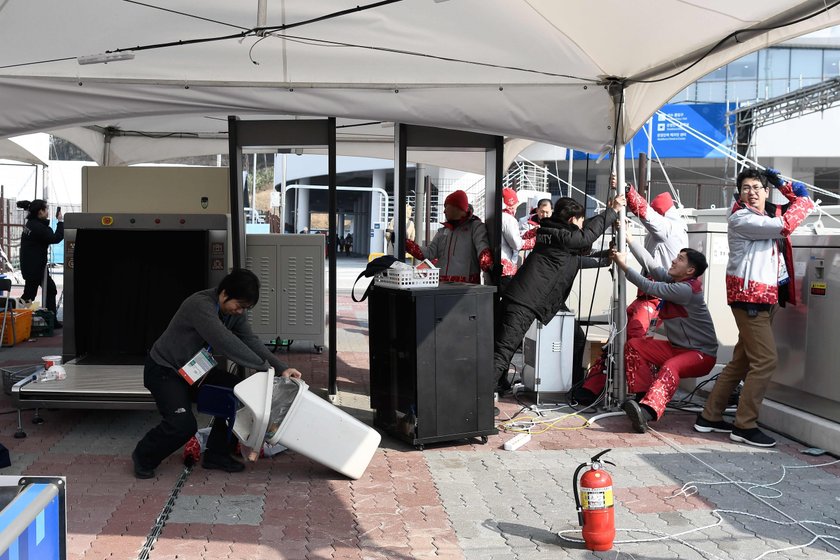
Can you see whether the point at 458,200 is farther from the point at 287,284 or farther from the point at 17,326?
the point at 17,326

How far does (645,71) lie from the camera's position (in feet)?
21.0

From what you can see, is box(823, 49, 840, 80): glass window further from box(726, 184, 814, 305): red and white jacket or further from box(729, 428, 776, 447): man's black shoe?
box(729, 428, 776, 447): man's black shoe

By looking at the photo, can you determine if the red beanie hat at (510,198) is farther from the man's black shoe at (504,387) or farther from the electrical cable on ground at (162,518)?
the electrical cable on ground at (162,518)

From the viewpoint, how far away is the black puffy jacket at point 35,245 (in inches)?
465

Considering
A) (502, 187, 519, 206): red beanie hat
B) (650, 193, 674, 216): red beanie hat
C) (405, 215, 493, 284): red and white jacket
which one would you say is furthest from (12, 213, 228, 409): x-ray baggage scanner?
(650, 193, 674, 216): red beanie hat

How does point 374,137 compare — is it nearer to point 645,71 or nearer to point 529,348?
point 529,348

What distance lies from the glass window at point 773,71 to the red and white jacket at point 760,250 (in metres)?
31.8

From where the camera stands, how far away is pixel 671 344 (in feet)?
22.9

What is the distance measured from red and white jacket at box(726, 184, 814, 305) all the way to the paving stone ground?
3.98 feet

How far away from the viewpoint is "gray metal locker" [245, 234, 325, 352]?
9.43m

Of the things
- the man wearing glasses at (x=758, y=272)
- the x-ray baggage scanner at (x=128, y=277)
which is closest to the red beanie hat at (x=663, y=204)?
the man wearing glasses at (x=758, y=272)

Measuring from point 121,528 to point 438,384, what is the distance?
2384mm

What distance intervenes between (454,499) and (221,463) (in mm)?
1658

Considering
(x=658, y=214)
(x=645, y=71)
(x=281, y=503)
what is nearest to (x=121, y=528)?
(x=281, y=503)
